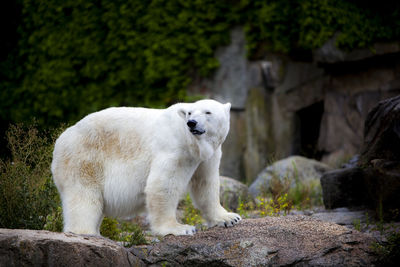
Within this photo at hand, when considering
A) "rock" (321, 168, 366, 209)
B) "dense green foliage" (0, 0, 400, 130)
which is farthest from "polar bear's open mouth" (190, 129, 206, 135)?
"dense green foliage" (0, 0, 400, 130)

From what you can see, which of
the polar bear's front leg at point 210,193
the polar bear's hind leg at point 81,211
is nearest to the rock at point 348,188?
the polar bear's front leg at point 210,193

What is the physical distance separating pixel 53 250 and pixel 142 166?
1170mm

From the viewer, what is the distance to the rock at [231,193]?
6.31 meters

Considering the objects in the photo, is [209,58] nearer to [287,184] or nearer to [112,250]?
[287,184]

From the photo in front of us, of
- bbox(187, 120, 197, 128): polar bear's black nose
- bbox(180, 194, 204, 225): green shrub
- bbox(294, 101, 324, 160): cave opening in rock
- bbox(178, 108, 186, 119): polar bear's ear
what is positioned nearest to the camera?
bbox(187, 120, 197, 128): polar bear's black nose

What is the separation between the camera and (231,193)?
6.45m

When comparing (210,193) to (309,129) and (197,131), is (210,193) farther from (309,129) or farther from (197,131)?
(309,129)

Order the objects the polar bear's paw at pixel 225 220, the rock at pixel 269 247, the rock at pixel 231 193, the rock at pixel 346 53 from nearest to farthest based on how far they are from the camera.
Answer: the rock at pixel 269 247 < the polar bear's paw at pixel 225 220 < the rock at pixel 231 193 < the rock at pixel 346 53

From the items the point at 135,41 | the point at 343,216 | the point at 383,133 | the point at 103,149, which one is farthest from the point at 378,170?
the point at 135,41

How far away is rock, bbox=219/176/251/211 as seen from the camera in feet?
20.7

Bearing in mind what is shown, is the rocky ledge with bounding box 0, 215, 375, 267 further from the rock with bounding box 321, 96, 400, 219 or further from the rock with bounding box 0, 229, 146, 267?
the rock with bounding box 321, 96, 400, 219

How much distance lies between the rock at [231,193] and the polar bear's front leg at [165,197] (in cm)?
245

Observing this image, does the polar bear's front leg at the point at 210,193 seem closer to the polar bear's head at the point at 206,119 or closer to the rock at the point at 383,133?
the polar bear's head at the point at 206,119

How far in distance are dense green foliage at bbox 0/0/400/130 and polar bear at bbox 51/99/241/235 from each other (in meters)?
5.22
